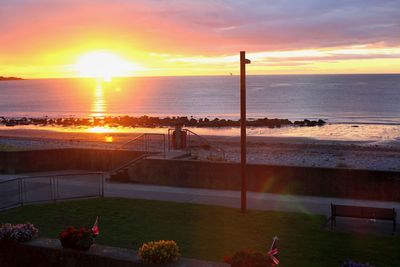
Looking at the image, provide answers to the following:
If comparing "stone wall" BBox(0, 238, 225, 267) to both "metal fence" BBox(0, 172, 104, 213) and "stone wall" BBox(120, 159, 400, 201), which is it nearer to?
"metal fence" BBox(0, 172, 104, 213)

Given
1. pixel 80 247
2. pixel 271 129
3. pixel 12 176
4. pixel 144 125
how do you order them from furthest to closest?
pixel 144 125
pixel 271 129
pixel 12 176
pixel 80 247

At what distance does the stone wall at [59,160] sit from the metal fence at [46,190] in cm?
201

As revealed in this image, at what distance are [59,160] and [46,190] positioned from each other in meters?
4.67

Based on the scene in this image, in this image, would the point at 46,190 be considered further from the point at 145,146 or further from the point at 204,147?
the point at 204,147

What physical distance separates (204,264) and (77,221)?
6765mm

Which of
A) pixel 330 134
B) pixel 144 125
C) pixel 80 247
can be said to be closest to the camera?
pixel 80 247

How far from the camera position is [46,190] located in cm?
1702

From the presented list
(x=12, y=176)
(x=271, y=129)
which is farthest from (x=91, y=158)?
(x=271, y=129)

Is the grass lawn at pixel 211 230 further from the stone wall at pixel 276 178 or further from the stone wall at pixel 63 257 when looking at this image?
the stone wall at pixel 276 178

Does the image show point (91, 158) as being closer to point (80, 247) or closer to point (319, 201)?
point (319, 201)

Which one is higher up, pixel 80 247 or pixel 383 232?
pixel 80 247

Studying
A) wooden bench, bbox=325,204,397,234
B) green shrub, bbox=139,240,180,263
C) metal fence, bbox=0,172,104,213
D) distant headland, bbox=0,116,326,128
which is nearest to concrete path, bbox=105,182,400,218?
metal fence, bbox=0,172,104,213

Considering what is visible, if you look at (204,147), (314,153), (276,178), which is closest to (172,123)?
(314,153)

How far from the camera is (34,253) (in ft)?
25.3
